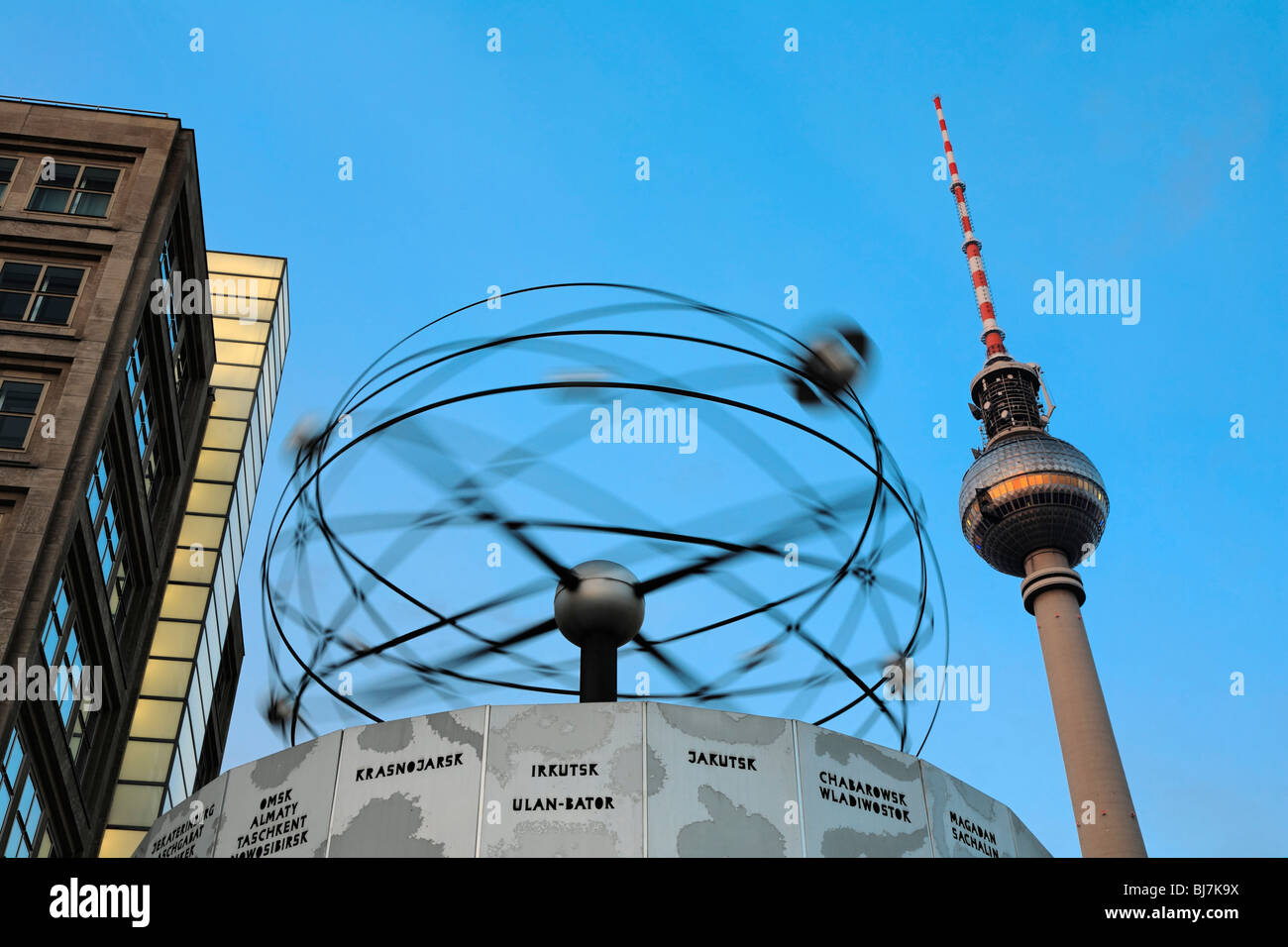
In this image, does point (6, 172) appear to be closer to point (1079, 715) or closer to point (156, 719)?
point (156, 719)

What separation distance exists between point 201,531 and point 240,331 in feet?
28.4

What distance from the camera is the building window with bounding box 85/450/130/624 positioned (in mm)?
28516

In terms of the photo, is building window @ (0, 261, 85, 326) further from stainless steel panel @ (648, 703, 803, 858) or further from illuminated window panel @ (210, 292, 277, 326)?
stainless steel panel @ (648, 703, 803, 858)

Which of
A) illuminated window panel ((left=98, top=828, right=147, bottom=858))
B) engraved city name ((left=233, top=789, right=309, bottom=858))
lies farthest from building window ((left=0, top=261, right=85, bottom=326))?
engraved city name ((left=233, top=789, right=309, bottom=858))

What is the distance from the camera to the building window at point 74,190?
31.5m

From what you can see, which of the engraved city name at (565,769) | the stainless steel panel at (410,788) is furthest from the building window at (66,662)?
the engraved city name at (565,769)

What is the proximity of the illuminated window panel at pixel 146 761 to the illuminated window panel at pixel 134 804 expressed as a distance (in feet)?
0.76

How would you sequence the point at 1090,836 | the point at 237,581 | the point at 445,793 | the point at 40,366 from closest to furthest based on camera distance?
the point at 445,793
the point at 40,366
the point at 237,581
the point at 1090,836

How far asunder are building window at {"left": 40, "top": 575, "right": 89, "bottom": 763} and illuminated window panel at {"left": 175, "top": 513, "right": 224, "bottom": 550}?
8.23 meters

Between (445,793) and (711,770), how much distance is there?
209 centimetres

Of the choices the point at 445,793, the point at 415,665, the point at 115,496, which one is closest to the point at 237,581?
the point at 115,496
